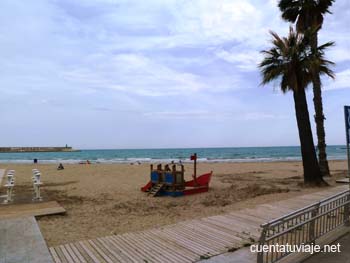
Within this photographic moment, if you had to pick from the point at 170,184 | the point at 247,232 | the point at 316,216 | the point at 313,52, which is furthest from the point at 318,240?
the point at 313,52

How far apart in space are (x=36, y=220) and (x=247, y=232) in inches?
185

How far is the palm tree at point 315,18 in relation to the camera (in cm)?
1548

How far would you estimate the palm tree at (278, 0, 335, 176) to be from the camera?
15.5 m

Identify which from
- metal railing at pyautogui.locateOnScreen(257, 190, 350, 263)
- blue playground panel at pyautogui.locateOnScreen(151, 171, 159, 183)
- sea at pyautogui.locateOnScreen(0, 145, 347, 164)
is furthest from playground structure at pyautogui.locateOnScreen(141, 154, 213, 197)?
sea at pyautogui.locateOnScreen(0, 145, 347, 164)

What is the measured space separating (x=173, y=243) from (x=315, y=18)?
14.7 m

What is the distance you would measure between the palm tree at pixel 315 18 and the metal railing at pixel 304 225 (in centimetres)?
1027

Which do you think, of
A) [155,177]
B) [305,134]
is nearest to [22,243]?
[155,177]

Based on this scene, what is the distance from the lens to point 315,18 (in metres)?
16.2

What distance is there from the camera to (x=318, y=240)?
16.9 feet

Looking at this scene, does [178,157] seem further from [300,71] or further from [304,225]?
[304,225]

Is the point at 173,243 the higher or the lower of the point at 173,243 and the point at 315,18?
the lower

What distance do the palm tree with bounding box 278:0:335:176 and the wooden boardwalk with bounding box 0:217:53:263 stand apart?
13028 mm

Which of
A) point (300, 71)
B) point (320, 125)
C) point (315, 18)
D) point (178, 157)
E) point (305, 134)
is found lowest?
point (178, 157)

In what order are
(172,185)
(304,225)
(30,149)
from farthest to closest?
(30,149)
(172,185)
(304,225)
